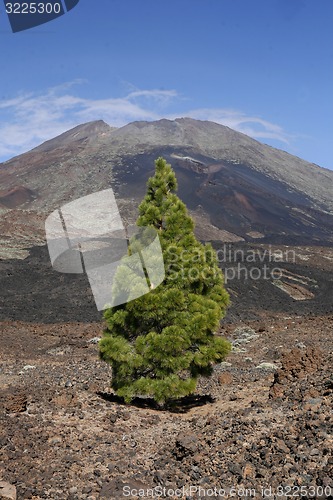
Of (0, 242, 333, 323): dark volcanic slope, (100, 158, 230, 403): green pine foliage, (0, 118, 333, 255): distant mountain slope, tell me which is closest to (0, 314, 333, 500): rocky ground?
(100, 158, 230, 403): green pine foliage

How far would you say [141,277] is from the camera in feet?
30.6

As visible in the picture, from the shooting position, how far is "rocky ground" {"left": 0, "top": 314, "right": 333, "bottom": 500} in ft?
18.8

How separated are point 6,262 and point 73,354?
19620mm

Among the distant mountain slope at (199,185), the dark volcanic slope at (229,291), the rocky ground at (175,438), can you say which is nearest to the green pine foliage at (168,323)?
the rocky ground at (175,438)

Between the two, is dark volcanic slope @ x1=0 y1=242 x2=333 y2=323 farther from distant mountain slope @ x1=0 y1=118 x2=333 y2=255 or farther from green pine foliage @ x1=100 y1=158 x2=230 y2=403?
green pine foliage @ x1=100 y1=158 x2=230 y2=403

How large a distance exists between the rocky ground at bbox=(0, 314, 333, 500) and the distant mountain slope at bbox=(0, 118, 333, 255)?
3265cm

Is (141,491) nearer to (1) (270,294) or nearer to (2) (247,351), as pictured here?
(2) (247,351)

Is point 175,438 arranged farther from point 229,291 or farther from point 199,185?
point 199,185

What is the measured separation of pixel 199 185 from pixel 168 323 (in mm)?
67882

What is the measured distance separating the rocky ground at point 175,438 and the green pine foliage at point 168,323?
609 millimetres

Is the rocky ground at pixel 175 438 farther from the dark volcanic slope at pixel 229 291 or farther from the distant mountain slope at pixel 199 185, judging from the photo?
the distant mountain slope at pixel 199 185

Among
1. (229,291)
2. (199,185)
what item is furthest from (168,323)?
(199,185)

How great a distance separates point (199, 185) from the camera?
250 ft

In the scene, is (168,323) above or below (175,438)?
above
